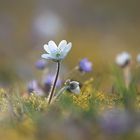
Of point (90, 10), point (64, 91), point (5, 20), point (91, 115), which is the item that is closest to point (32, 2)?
point (90, 10)

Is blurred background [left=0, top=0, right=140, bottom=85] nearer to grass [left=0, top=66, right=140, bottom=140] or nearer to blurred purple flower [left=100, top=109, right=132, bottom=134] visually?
grass [left=0, top=66, right=140, bottom=140]

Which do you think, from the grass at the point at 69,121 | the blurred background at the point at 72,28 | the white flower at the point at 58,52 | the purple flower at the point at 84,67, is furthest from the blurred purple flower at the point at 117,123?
the blurred background at the point at 72,28

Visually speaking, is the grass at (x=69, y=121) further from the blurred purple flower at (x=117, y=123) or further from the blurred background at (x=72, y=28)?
the blurred background at (x=72, y=28)

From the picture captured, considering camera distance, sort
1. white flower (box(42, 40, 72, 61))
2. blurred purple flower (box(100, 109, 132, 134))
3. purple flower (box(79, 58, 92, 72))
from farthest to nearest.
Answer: purple flower (box(79, 58, 92, 72)) < white flower (box(42, 40, 72, 61)) < blurred purple flower (box(100, 109, 132, 134))

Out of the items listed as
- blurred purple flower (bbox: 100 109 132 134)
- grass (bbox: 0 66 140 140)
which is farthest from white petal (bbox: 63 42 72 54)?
blurred purple flower (bbox: 100 109 132 134)

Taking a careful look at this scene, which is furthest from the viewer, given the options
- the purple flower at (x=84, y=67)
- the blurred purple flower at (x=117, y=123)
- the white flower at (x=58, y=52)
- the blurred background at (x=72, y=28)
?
the blurred background at (x=72, y=28)

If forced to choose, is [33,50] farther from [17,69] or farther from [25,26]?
[17,69]
